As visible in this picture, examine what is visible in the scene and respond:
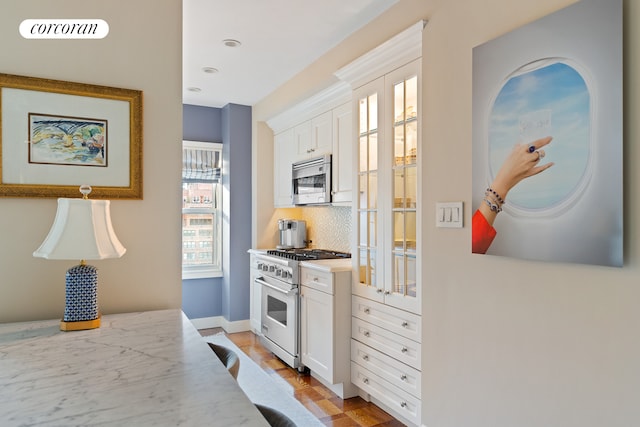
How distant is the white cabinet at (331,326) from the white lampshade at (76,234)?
1.81 metres

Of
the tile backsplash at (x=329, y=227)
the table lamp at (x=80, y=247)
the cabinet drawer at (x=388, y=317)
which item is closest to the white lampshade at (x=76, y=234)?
the table lamp at (x=80, y=247)

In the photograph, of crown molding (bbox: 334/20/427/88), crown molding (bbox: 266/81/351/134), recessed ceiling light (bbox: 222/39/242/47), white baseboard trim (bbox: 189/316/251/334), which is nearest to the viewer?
crown molding (bbox: 334/20/427/88)

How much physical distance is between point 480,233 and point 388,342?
3.44 feet

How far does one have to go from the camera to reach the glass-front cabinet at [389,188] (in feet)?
8.03

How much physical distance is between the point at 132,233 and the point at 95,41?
83cm

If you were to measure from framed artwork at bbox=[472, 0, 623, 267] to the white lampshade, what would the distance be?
63.7 inches

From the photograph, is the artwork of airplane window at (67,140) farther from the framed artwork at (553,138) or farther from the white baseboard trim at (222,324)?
the white baseboard trim at (222,324)

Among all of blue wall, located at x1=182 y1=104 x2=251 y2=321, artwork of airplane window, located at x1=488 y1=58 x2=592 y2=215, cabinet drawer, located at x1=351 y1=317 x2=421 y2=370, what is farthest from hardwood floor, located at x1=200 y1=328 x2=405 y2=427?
artwork of airplane window, located at x1=488 y1=58 x2=592 y2=215

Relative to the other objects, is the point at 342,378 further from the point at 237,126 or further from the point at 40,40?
the point at 237,126

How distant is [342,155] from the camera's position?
134 inches

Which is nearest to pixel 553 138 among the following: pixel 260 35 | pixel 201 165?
pixel 260 35

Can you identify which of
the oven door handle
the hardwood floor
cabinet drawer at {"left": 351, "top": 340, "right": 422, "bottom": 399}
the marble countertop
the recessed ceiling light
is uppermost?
the recessed ceiling light

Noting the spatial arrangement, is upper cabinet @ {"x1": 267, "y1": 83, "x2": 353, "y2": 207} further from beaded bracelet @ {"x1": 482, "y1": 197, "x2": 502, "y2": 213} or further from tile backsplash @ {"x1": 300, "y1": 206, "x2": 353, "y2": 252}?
beaded bracelet @ {"x1": 482, "y1": 197, "x2": 502, "y2": 213}

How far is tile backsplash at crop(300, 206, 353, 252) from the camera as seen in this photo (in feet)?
13.1
